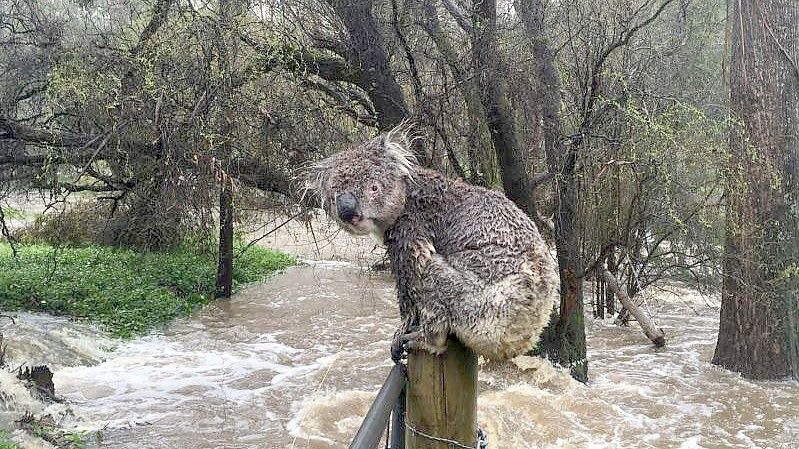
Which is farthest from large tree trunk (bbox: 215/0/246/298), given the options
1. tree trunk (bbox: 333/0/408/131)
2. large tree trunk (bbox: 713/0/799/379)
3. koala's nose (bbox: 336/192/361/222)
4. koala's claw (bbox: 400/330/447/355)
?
large tree trunk (bbox: 713/0/799/379)

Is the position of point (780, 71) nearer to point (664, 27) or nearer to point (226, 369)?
point (664, 27)

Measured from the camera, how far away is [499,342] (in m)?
2.16

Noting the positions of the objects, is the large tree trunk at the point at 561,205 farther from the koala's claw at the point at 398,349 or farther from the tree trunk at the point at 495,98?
the koala's claw at the point at 398,349

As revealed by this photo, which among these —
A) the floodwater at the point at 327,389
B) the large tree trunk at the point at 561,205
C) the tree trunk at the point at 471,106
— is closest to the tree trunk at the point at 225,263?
the floodwater at the point at 327,389

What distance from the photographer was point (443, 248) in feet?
8.05

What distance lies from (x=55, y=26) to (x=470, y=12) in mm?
4744

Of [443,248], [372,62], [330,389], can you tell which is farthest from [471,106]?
[443,248]

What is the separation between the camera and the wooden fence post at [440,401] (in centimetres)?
209

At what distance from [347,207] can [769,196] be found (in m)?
8.12

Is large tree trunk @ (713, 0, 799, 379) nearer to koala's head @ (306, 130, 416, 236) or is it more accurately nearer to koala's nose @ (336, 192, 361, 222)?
koala's head @ (306, 130, 416, 236)

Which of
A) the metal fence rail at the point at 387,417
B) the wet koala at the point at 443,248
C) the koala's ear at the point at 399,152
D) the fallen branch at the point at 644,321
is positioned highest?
the koala's ear at the point at 399,152

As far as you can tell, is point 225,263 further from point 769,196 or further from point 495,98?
point 769,196

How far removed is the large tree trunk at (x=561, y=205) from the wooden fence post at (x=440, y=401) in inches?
213

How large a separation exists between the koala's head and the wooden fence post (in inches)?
19.3
